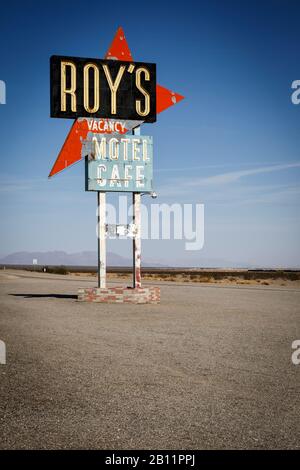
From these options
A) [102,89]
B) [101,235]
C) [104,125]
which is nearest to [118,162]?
[104,125]

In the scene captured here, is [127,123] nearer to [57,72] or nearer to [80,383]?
[57,72]

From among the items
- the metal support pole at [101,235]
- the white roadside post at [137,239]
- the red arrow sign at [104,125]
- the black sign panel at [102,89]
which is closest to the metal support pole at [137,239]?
the white roadside post at [137,239]

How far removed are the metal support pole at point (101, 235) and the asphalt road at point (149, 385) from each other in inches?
295

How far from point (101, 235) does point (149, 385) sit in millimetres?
14238

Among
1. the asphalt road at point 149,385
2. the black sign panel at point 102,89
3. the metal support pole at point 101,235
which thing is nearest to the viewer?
the asphalt road at point 149,385

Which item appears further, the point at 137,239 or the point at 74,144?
the point at 137,239

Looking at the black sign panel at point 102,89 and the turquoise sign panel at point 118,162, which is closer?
the black sign panel at point 102,89

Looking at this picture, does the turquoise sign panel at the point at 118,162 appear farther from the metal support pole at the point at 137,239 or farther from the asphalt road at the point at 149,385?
the asphalt road at the point at 149,385

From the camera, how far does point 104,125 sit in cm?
2097

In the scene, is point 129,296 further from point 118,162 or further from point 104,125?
point 104,125

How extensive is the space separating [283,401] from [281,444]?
1449 mm

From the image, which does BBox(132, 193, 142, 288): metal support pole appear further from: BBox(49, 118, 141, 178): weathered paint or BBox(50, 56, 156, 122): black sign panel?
BBox(50, 56, 156, 122): black sign panel

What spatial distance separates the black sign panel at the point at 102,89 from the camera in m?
19.4

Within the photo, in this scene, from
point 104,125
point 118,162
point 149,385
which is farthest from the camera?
point 104,125
